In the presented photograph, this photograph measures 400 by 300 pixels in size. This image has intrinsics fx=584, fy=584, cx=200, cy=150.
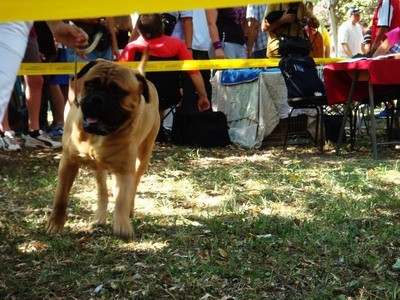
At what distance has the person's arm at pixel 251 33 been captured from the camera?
9.35 m

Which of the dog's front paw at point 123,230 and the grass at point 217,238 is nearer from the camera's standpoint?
the grass at point 217,238

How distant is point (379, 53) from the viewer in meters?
6.96

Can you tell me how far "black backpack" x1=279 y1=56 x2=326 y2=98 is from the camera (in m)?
6.81

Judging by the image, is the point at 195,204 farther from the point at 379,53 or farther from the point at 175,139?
the point at 379,53

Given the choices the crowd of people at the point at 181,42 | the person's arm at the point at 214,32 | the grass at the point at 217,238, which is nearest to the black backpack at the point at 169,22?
the crowd of people at the point at 181,42

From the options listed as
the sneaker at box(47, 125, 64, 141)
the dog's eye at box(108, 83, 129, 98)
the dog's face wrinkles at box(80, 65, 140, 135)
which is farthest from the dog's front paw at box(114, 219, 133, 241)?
the sneaker at box(47, 125, 64, 141)

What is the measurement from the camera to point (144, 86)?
3398mm

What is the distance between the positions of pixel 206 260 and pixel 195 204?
126 cm

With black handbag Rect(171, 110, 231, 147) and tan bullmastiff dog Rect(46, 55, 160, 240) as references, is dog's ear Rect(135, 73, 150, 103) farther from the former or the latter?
black handbag Rect(171, 110, 231, 147)

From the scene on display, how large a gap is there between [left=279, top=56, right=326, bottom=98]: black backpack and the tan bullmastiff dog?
140 inches

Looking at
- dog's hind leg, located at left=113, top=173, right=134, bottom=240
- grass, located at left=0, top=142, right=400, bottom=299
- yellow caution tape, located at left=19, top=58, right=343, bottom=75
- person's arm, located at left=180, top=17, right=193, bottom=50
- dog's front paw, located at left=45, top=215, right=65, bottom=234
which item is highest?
person's arm, located at left=180, top=17, right=193, bottom=50

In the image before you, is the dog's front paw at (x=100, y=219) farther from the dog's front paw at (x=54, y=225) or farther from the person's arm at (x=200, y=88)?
the person's arm at (x=200, y=88)

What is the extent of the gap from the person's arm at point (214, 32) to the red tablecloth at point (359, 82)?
1955 mm

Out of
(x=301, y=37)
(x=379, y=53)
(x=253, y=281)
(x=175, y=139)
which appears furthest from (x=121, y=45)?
(x=253, y=281)
